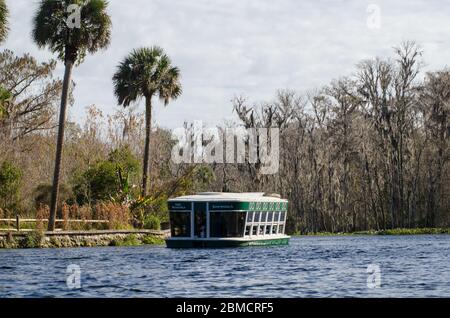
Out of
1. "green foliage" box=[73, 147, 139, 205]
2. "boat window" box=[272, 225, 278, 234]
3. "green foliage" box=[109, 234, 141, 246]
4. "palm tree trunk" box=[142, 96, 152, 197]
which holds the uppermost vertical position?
"palm tree trunk" box=[142, 96, 152, 197]

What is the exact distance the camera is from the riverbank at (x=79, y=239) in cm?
4734

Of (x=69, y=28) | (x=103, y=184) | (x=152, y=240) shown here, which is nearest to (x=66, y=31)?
(x=69, y=28)

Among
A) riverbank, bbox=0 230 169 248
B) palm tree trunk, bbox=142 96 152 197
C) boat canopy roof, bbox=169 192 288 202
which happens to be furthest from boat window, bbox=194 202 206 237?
palm tree trunk, bbox=142 96 152 197

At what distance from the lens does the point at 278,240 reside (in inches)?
2205

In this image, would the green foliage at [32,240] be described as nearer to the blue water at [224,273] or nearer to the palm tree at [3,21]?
the blue water at [224,273]

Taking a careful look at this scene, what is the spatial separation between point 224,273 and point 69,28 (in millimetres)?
26784

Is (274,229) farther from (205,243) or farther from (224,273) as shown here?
(224,273)

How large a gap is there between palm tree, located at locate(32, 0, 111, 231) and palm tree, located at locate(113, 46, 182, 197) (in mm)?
12051

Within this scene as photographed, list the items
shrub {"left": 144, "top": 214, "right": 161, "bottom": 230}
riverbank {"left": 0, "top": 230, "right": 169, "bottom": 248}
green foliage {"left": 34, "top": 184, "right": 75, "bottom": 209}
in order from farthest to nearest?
shrub {"left": 144, "top": 214, "right": 161, "bottom": 230}
green foliage {"left": 34, "top": 184, "right": 75, "bottom": 209}
riverbank {"left": 0, "top": 230, "right": 169, "bottom": 248}

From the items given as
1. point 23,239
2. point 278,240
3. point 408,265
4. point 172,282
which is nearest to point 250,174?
point 278,240

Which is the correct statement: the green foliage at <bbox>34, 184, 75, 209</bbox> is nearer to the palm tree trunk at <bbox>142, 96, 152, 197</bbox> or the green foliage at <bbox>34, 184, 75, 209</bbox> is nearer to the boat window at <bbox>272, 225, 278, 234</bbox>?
the palm tree trunk at <bbox>142, 96, 152, 197</bbox>

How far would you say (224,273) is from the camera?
3256 centimetres

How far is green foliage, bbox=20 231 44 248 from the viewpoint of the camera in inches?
1876

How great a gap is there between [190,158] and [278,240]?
3909 centimetres
